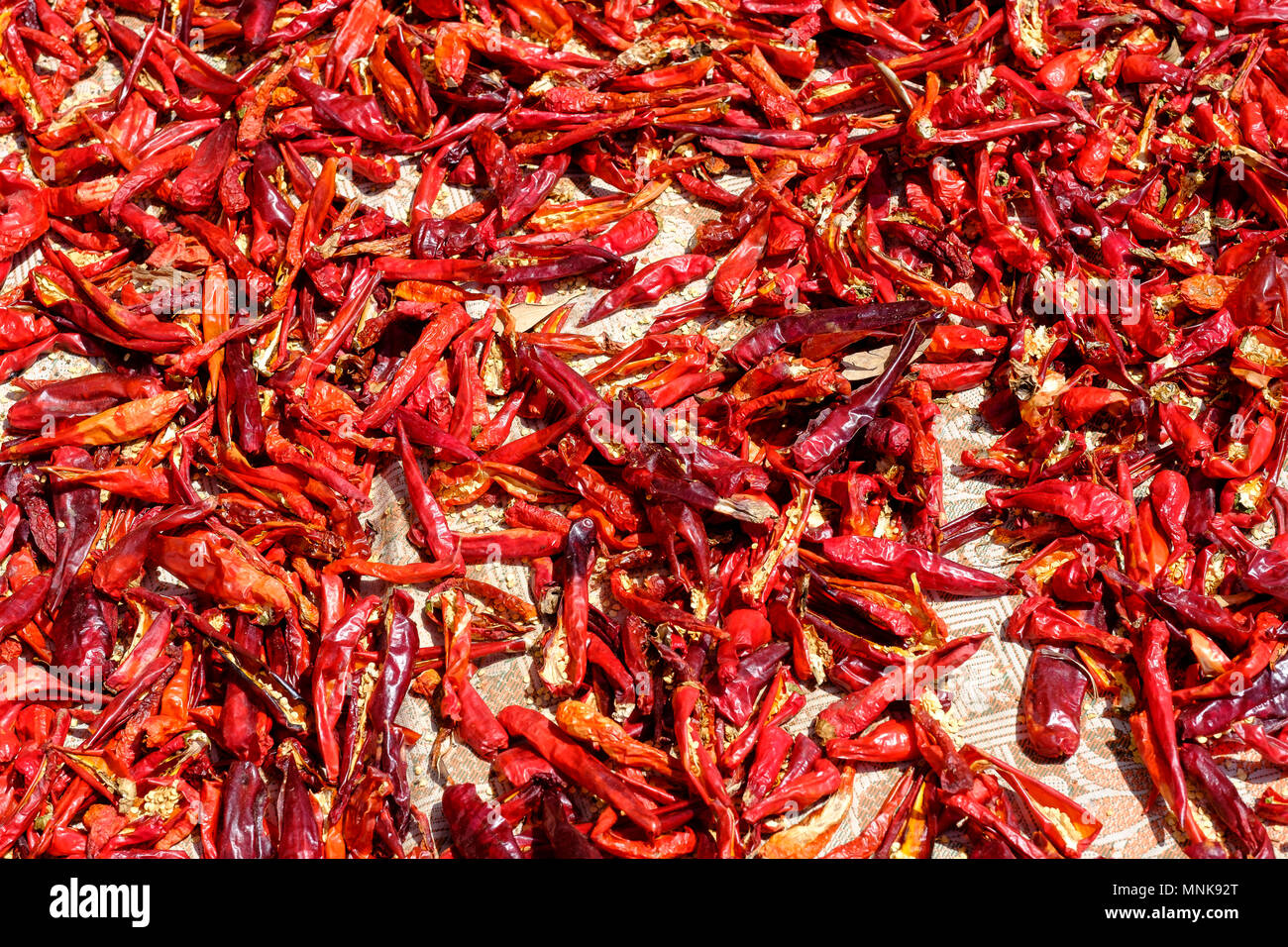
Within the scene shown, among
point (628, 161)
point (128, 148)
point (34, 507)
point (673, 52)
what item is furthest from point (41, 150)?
point (673, 52)

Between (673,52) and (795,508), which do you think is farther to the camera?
(673,52)

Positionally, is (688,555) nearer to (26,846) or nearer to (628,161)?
(628,161)

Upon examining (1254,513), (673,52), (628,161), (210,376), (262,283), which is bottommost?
(1254,513)

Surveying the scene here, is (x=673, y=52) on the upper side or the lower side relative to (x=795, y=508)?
upper
